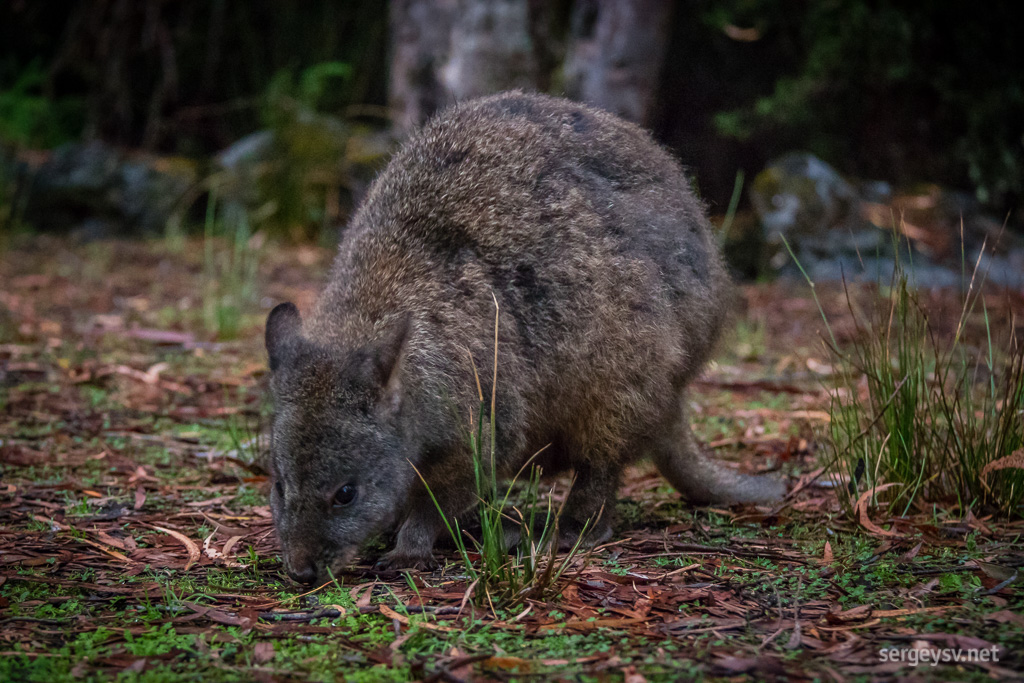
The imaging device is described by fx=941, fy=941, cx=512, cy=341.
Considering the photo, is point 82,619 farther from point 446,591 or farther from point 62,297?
point 62,297

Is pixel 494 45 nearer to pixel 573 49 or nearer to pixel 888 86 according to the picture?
pixel 573 49

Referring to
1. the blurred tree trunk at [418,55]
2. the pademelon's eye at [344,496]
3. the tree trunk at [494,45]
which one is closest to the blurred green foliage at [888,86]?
the tree trunk at [494,45]

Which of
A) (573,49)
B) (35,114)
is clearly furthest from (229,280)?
(35,114)

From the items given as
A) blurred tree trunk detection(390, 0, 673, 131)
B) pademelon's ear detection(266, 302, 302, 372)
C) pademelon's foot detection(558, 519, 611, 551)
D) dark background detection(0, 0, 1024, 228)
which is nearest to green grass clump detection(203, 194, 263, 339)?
dark background detection(0, 0, 1024, 228)

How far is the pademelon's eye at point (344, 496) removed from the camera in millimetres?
3496

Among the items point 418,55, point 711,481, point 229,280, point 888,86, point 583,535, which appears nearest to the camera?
point 583,535

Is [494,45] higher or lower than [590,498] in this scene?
higher

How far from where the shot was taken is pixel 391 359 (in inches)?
139

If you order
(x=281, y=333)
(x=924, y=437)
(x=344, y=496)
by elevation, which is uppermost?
(x=281, y=333)

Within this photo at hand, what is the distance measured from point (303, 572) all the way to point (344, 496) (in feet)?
1.03

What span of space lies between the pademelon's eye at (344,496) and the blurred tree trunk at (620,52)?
6.28m

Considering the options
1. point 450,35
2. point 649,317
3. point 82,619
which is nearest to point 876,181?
point 450,35

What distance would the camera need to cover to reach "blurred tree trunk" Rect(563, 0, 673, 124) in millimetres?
8938

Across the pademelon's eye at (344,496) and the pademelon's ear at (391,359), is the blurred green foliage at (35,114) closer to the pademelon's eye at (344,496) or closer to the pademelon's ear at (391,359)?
the pademelon's ear at (391,359)
